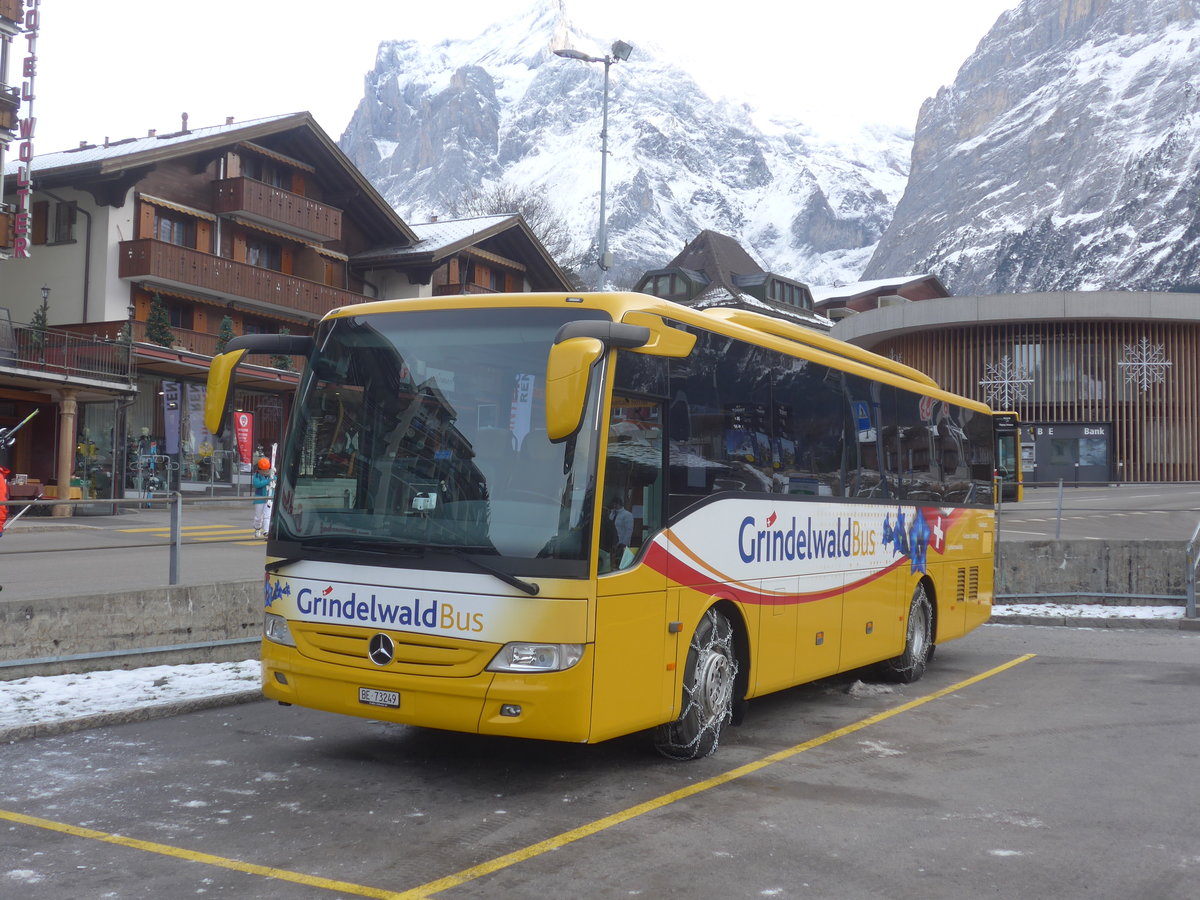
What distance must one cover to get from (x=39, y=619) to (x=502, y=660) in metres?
4.93

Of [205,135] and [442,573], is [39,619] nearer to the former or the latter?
[442,573]

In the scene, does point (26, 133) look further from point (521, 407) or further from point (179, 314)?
point (521, 407)

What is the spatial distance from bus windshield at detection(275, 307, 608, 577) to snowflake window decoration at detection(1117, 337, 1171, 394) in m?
57.5

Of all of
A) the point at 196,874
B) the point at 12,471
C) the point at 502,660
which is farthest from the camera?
the point at 12,471

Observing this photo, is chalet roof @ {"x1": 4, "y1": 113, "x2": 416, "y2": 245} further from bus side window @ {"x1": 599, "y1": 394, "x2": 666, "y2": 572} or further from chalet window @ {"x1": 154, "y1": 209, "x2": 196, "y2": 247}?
bus side window @ {"x1": 599, "y1": 394, "x2": 666, "y2": 572}

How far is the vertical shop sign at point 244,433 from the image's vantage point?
113ft

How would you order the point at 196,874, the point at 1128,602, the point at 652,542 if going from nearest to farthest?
the point at 196,874
the point at 652,542
the point at 1128,602

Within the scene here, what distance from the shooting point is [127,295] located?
3634 centimetres

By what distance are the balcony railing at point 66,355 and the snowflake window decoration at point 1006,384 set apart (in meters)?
41.0

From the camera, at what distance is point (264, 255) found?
138ft

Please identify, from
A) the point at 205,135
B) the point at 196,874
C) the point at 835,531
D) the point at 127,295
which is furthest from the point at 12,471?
the point at 196,874

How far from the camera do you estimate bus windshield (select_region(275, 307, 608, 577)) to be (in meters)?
6.54

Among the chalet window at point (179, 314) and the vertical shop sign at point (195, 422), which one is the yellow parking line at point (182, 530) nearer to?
the vertical shop sign at point (195, 422)

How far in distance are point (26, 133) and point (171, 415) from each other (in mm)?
7986
